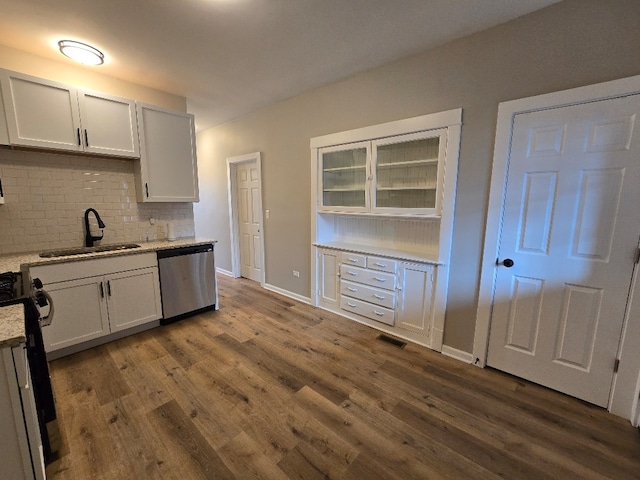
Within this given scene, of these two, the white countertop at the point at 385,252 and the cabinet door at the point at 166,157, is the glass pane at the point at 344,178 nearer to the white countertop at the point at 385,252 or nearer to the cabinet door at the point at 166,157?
the white countertop at the point at 385,252

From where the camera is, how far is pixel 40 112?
2.32 meters

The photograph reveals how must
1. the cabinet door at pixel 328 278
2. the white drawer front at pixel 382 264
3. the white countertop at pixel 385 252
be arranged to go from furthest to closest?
1. the cabinet door at pixel 328 278
2. the white drawer front at pixel 382 264
3. the white countertop at pixel 385 252

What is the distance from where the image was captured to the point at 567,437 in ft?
5.29

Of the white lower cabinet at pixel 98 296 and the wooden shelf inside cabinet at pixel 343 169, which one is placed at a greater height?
the wooden shelf inside cabinet at pixel 343 169

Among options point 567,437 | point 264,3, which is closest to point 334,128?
point 264,3

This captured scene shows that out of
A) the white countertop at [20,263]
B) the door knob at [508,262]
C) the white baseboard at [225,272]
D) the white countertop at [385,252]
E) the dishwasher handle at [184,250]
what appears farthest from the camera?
the white baseboard at [225,272]

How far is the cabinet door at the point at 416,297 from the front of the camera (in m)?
2.53

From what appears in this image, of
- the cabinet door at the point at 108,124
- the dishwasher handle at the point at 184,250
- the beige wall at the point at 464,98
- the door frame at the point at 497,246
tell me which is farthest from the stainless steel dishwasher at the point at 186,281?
the door frame at the point at 497,246

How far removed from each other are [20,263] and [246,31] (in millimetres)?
2559

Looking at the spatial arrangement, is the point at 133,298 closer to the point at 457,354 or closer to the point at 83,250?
the point at 83,250

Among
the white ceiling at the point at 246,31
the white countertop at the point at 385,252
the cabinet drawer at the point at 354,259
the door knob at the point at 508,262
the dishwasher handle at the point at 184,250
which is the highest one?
the white ceiling at the point at 246,31

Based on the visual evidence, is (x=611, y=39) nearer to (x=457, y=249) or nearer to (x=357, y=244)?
(x=457, y=249)

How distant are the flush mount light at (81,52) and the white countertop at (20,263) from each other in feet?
5.80

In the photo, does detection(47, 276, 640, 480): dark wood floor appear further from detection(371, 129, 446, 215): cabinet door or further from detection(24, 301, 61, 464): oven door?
detection(371, 129, 446, 215): cabinet door
